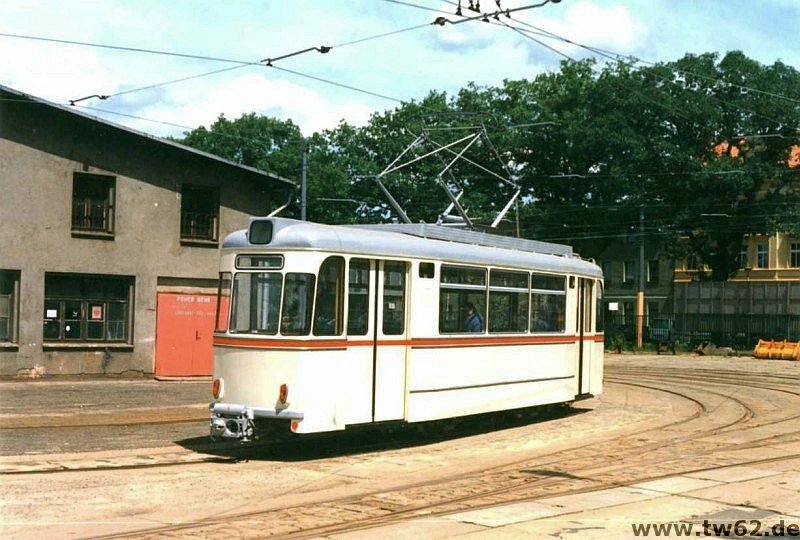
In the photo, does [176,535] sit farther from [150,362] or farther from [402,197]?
[402,197]

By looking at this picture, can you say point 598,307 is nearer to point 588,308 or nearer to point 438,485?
point 588,308

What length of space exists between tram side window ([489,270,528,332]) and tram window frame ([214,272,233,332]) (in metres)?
4.27

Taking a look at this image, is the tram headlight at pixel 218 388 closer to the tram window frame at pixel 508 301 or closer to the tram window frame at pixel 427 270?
the tram window frame at pixel 427 270

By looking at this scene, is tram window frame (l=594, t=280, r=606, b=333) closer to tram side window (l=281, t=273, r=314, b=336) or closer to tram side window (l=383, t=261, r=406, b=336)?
tram side window (l=383, t=261, r=406, b=336)

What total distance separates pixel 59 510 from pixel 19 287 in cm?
1609

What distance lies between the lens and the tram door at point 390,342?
1343 cm

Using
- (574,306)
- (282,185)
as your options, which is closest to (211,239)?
(282,185)

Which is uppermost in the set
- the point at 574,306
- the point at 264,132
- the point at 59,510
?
the point at 264,132

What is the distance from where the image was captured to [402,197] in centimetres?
6031

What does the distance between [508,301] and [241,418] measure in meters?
5.28

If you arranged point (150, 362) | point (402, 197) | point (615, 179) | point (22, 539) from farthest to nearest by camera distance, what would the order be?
point (402, 197) < point (615, 179) < point (150, 362) < point (22, 539)

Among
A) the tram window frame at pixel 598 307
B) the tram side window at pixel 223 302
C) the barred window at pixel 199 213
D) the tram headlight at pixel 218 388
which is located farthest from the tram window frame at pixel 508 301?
the barred window at pixel 199 213

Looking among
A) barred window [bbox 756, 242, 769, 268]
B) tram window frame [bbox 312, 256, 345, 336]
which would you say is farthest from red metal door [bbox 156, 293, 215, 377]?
barred window [bbox 756, 242, 769, 268]

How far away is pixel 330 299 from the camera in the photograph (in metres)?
12.9
